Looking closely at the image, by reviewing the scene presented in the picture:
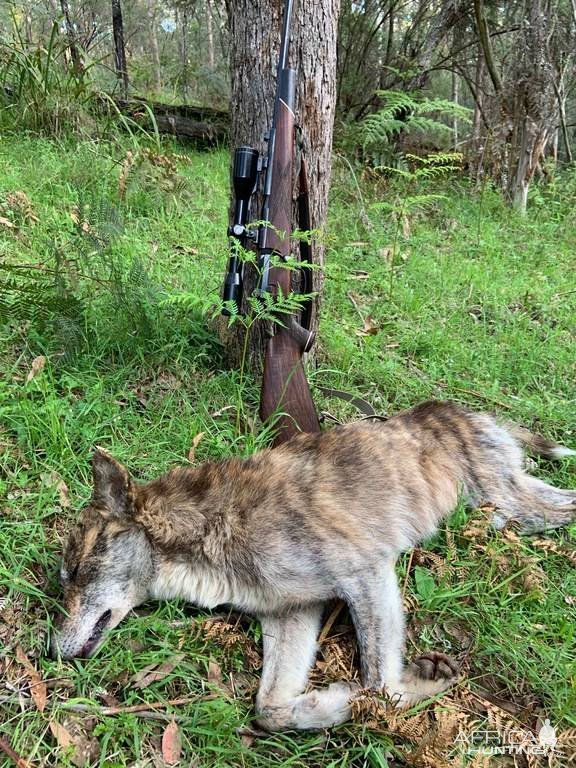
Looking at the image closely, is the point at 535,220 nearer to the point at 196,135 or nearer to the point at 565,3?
the point at 565,3

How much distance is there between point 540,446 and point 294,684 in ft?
7.94

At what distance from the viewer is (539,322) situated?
5.49 meters

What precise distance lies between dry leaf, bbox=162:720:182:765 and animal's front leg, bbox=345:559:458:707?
2.92 feet

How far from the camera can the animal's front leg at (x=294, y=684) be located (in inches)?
95.9

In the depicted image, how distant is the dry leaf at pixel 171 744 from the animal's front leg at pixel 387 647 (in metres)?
0.89

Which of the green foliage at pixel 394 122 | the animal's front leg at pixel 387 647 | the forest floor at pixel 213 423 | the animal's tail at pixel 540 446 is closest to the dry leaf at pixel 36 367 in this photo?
the forest floor at pixel 213 423

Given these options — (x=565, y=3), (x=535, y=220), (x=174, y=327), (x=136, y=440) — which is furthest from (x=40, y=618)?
(x=565, y=3)

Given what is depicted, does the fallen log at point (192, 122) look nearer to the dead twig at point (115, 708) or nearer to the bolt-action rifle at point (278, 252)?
the bolt-action rifle at point (278, 252)

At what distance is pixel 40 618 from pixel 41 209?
15.5 feet

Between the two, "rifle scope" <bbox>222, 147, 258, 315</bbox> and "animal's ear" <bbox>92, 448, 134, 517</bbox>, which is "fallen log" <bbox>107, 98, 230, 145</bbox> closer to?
"rifle scope" <bbox>222, 147, 258, 315</bbox>

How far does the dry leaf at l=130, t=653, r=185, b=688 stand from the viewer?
8.24ft

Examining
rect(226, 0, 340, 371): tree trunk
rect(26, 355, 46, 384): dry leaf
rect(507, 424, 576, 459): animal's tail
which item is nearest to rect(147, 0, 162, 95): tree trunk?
rect(226, 0, 340, 371): tree trunk

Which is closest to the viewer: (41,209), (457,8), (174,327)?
(174,327)

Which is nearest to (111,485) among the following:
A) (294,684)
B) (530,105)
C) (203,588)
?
(203,588)
